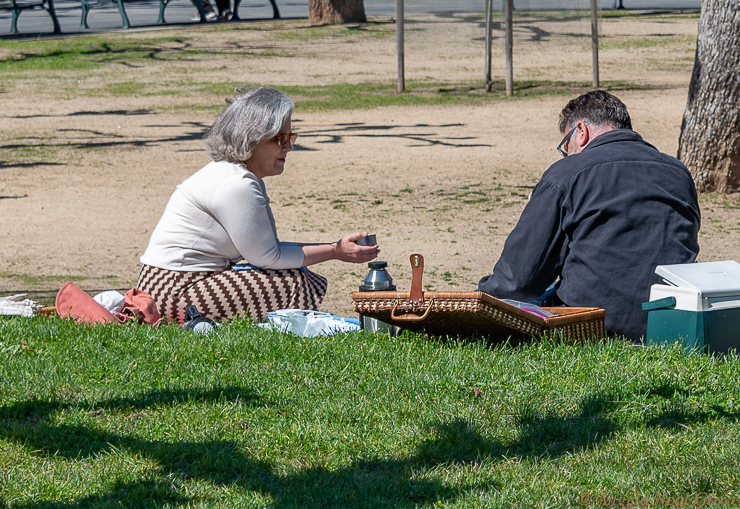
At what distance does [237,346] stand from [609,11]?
2401 cm

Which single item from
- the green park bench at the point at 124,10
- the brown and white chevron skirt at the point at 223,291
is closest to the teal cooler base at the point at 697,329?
the brown and white chevron skirt at the point at 223,291

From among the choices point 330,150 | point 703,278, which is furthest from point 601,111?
point 330,150

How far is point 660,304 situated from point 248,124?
192 centimetres

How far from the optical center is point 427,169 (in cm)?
967

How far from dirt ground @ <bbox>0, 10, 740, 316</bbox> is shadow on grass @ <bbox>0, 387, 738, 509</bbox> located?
2518 mm

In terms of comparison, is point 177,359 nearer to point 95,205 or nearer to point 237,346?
point 237,346

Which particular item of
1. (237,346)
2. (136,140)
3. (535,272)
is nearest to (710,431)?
(535,272)

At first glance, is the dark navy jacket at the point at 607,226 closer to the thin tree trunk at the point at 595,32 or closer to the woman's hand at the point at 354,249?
the woman's hand at the point at 354,249

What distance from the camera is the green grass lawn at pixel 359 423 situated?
263 cm

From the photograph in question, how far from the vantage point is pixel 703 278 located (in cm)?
340

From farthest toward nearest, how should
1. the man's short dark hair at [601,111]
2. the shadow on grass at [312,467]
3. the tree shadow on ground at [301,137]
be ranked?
the tree shadow on ground at [301,137] < the man's short dark hair at [601,111] < the shadow on grass at [312,467]

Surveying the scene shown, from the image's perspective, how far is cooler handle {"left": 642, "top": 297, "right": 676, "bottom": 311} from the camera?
342 centimetres

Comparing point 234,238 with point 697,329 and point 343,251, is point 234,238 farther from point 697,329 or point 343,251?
point 697,329

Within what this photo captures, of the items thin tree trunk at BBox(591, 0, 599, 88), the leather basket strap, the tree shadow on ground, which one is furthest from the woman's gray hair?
thin tree trunk at BBox(591, 0, 599, 88)
